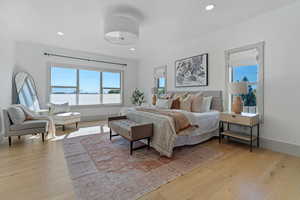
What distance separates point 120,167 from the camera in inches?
83.2

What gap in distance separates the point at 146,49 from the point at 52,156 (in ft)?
14.1

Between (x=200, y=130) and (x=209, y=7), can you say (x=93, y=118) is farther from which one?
(x=209, y=7)

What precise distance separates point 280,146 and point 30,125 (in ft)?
16.6

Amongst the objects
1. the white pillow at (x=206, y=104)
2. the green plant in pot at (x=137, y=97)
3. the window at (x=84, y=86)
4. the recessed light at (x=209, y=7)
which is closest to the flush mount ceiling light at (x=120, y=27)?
the recessed light at (x=209, y=7)

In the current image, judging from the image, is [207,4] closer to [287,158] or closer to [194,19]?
[194,19]

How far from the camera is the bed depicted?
245 cm

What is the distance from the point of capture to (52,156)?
2469mm

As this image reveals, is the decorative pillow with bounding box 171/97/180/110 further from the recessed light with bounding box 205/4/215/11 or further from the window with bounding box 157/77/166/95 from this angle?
the recessed light with bounding box 205/4/215/11

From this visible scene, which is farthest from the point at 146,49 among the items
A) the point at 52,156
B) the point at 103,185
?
the point at 103,185

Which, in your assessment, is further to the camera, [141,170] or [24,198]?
[141,170]

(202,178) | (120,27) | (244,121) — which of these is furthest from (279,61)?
(120,27)

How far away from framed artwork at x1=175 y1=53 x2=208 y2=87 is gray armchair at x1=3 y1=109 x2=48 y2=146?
3.84 m

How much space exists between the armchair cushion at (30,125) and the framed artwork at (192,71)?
381 centimetres

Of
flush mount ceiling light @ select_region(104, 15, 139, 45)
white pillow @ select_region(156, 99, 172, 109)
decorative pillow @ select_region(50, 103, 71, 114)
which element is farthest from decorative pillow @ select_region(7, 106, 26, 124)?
white pillow @ select_region(156, 99, 172, 109)
